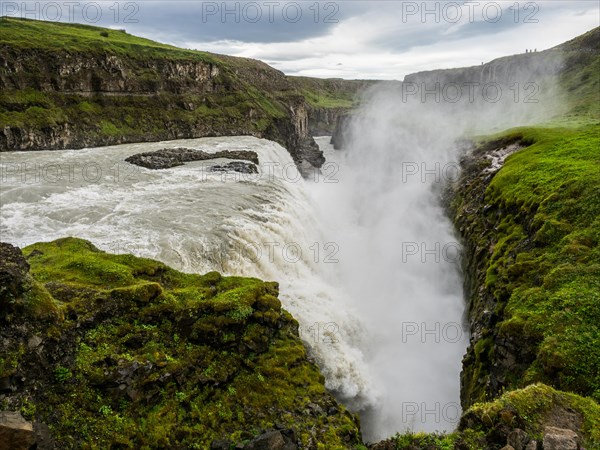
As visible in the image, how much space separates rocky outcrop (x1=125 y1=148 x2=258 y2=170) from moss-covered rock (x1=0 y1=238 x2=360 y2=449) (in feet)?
119

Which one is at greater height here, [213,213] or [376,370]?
[213,213]

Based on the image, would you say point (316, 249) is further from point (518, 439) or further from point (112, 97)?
point (112, 97)

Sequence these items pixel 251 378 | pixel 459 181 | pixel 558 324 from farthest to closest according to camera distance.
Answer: pixel 459 181 → pixel 558 324 → pixel 251 378

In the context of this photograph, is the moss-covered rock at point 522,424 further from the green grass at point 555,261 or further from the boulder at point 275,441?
the boulder at point 275,441

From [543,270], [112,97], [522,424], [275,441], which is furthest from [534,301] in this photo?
[112,97]

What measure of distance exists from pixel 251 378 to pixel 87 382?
4.52m

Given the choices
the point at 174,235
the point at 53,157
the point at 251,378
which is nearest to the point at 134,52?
the point at 53,157

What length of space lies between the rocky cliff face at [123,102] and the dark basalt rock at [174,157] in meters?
18.8

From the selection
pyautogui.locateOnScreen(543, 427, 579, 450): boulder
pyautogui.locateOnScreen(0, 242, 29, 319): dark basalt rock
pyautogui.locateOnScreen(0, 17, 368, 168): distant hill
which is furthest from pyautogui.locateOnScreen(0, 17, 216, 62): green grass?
pyautogui.locateOnScreen(543, 427, 579, 450): boulder

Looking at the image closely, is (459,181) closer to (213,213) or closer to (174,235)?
(213,213)

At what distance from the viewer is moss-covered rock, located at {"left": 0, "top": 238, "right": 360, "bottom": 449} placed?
9.45 m

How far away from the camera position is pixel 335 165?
98.3 meters

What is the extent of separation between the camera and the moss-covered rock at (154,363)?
9445 mm

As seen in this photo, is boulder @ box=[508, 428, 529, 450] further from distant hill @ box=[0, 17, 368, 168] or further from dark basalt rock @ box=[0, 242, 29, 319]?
distant hill @ box=[0, 17, 368, 168]
